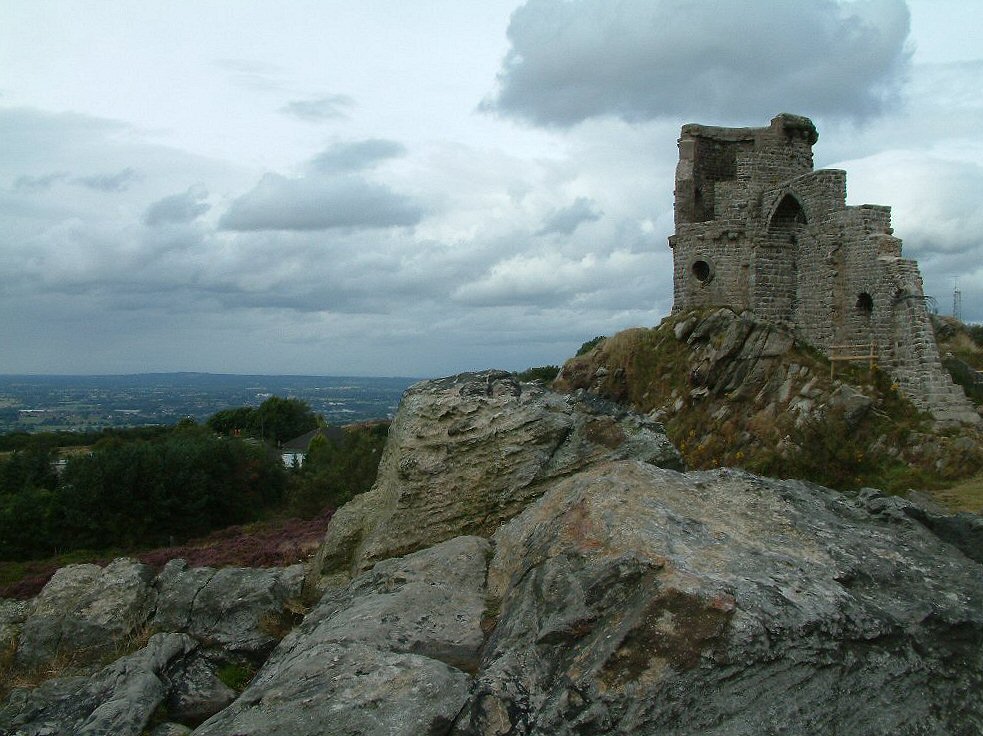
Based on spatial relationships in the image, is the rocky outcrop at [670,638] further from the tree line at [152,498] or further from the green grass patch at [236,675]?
the tree line at [152,498]

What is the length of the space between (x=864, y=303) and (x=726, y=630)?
18881 millimetres

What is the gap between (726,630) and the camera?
5.05m

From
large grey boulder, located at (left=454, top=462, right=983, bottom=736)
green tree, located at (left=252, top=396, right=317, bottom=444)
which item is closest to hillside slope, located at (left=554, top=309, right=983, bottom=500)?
large grey boulder, located at (left=454, top=462, right=983, bottom=736)

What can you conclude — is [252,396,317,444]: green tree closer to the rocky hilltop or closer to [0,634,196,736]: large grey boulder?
[0,634,196,736]: large grey boulder

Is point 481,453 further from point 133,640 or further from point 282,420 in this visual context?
point 282,420

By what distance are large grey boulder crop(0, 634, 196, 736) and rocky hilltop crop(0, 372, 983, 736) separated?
3 centimetres

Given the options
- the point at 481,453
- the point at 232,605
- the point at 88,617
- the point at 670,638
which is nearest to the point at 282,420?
the point at 88,617

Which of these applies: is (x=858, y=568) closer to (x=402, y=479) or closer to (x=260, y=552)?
(x=402, y=479)

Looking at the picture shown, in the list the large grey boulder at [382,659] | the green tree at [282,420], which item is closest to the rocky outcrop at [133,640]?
the large grey boulder at [382,659]

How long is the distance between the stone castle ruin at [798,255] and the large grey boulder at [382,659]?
16.0m

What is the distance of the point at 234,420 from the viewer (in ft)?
363

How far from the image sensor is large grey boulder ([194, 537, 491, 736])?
531 cm

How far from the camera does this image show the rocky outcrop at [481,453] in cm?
943

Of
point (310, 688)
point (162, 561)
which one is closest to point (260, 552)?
point (162, 561)
